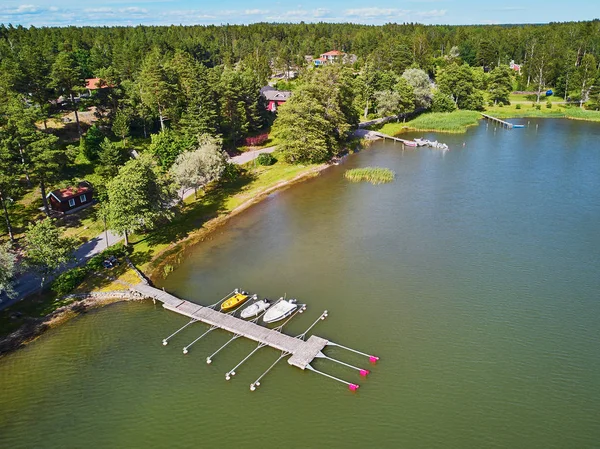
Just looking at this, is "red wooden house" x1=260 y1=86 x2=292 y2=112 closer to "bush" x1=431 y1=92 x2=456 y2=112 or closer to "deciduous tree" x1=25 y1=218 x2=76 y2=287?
"bush" x1=431 y1=92 x2=456 y2=112

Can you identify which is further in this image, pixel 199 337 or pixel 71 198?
pixel 71 198

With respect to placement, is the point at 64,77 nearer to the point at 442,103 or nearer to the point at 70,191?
the point at 70,191

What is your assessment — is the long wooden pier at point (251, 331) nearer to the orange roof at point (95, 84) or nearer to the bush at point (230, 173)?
the bush at point (230, 173)

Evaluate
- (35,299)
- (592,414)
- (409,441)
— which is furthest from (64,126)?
(592,414)

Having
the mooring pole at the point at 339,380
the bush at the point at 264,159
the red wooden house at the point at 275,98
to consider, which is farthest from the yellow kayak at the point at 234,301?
the red wooden house at the point at 275,98

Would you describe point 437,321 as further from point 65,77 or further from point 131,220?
point 65,77

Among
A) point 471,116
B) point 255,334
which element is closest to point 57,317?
point 255,334
